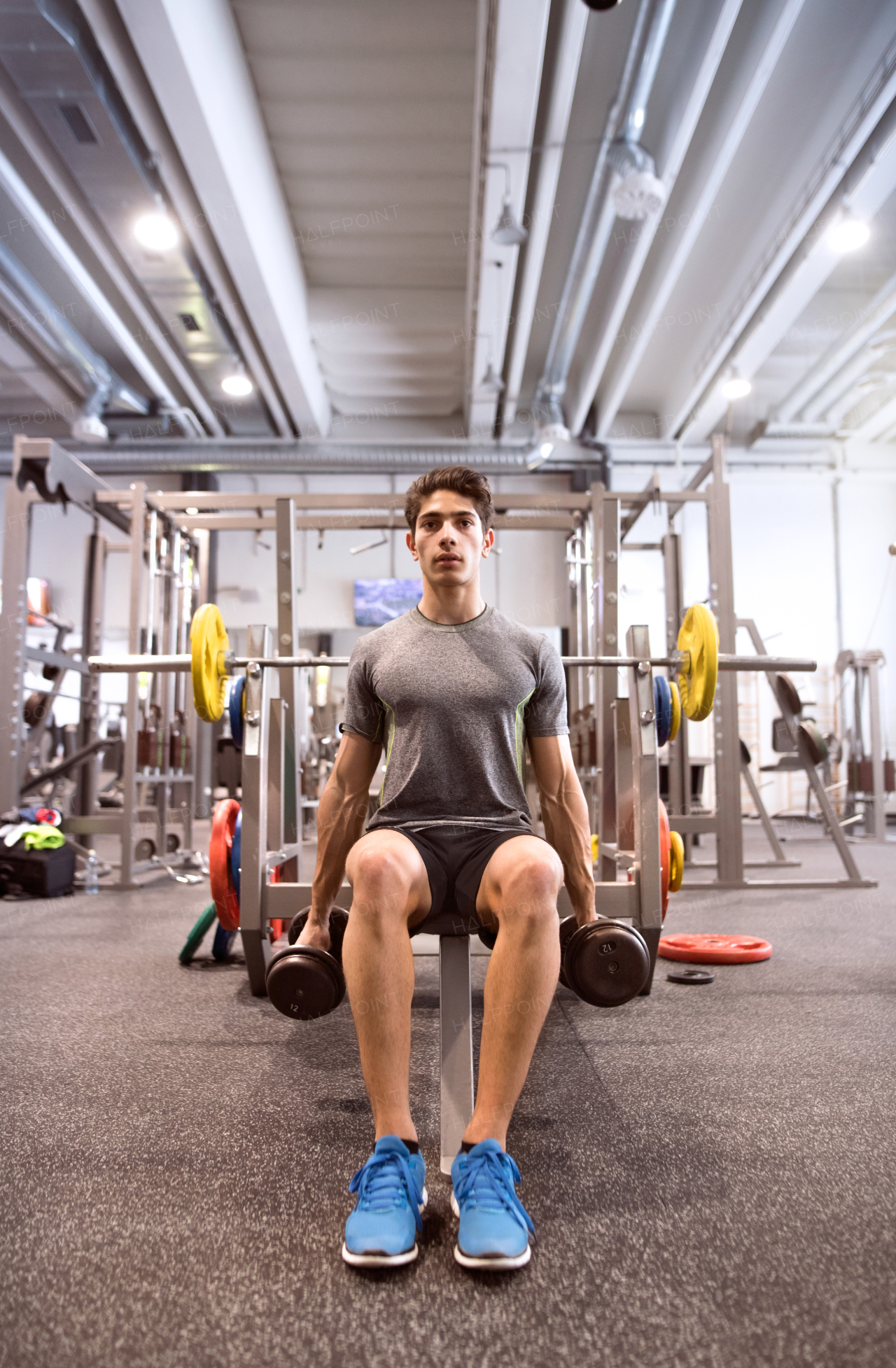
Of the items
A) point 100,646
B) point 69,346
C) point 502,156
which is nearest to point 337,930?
point 100,646

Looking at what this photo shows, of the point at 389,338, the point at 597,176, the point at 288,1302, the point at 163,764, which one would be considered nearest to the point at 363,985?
the point at 288,1302

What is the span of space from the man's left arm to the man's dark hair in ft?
1.37

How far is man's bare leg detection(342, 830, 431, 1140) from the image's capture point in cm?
113

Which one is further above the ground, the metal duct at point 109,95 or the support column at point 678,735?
the metal duct at point 109,95

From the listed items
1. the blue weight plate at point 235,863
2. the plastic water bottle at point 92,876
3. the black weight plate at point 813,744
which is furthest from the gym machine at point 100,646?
the black weight plate at point 813,744

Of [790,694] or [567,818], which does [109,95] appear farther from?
[567,818]

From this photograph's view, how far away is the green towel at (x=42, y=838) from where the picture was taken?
378 cm

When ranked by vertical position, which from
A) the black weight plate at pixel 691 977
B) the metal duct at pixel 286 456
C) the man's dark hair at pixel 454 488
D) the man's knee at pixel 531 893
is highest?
the metal duct at pixel 286 456

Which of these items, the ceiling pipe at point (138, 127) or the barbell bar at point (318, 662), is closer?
the barbell bar at point (318, 662)

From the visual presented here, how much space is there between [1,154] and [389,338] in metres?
3.07

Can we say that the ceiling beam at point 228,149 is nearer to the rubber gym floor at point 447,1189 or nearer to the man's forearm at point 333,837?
the man's forearm at point 333,837

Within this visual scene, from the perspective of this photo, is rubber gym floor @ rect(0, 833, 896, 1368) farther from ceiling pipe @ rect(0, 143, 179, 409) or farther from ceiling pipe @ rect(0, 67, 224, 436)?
ceiling pipe @ rect(0, 143, 179, 409)

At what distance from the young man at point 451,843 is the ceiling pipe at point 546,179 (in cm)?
323

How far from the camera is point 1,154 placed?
14.6ft
